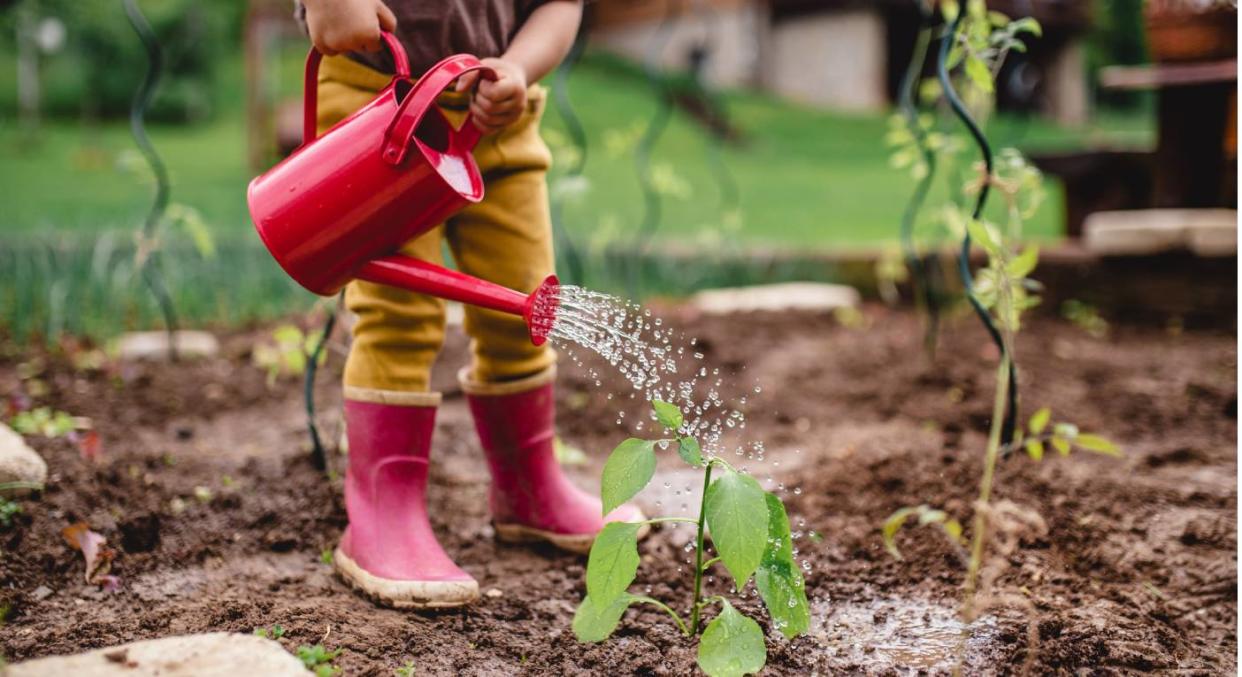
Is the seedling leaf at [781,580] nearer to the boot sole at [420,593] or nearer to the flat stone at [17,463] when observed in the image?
the boot sole at [420,593]

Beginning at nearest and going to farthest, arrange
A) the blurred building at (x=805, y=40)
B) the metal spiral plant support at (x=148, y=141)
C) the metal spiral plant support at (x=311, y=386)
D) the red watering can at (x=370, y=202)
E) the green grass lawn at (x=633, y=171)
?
the red watering can at (x=370, y=202)
the metal spiral plant support at (x=311, y=386)
the metal spiral plant support at (x=148, y=141)
the green grass lawn at (x=633, y=171)
the blurred building at (x=805, y=40)

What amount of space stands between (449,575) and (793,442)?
1006 millimetres

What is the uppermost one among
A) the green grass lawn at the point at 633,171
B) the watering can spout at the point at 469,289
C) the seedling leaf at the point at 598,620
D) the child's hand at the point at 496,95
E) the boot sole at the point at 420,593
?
the child's hand at the point at 496,95

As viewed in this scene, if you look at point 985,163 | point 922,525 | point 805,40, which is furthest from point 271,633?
point 805,40

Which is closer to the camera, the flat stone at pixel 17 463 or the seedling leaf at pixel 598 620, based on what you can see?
the seedling leaf at pixel 598 620

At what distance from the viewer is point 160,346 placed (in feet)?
8.69

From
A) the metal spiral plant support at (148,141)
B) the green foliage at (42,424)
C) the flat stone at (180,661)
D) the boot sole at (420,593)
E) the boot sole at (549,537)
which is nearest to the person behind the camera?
the flat stone at (180,661)

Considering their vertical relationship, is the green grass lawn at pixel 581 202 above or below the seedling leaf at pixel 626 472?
below

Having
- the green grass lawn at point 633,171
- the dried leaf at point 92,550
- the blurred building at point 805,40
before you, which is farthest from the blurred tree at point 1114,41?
the dried leaf at point 92,550

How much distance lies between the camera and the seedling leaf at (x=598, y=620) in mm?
1087

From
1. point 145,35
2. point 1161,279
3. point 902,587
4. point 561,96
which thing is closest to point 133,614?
point 902,587

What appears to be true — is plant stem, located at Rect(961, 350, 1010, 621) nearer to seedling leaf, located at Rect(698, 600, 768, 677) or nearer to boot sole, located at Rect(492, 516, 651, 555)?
seedling leaf, located at Rect(698, 600, 768, 677)

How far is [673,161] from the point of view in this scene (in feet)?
30.7

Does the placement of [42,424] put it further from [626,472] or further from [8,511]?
[626,472]
